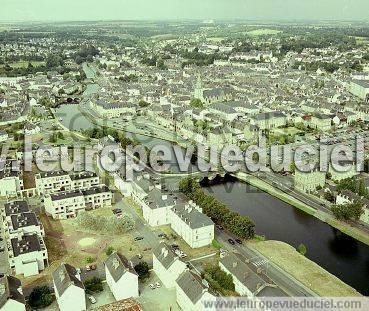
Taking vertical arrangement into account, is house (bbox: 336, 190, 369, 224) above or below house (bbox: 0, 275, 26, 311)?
above

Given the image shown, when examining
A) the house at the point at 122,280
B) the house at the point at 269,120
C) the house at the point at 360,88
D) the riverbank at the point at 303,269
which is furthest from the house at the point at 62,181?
the house at the point at 360,88

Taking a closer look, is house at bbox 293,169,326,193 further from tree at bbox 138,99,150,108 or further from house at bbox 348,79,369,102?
house at bbox 348,79,369,102

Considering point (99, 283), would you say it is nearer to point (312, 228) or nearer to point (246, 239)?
point (246, 239)

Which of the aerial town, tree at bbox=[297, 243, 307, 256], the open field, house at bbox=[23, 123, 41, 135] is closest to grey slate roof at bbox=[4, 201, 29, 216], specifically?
the aerial town

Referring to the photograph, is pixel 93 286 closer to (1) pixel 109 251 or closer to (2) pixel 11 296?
(1) pixel 109 251

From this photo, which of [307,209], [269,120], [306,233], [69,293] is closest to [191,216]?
[306,233]

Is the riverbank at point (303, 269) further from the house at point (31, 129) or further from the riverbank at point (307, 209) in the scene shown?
the house at point (31, 129)
